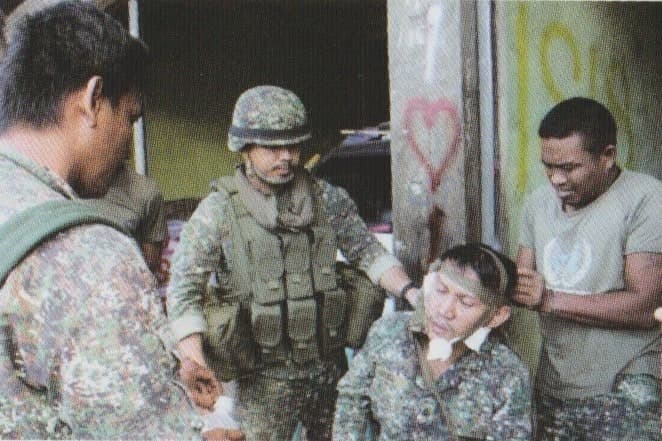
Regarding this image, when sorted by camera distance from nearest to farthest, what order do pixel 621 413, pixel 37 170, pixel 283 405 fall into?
pixel 37 170, pixel 621 413, pixel 283 405

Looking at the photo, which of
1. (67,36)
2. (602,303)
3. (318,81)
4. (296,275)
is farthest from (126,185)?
(318,81)

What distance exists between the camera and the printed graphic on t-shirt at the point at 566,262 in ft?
8.29

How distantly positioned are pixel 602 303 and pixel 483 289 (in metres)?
0.34

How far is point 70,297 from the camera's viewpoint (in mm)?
1148

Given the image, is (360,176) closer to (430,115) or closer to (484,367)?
(430,115)

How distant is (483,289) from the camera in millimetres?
2500

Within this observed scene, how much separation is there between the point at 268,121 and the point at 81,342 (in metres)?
1.91

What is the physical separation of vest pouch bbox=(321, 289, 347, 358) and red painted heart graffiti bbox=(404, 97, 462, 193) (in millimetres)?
543

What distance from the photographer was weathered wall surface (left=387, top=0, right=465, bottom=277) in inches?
121

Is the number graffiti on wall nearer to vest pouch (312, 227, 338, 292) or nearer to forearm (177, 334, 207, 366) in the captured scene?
vest pouch (312, 227, 338, 292)

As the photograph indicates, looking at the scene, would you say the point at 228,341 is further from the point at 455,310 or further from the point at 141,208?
the point at 141,208

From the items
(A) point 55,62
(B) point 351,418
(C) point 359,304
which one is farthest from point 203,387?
(A) point 55,62

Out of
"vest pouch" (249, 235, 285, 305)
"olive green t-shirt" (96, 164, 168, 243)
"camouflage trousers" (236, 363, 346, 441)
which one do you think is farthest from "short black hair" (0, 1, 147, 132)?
"olive green t-shirt" (96, 164, 168, 243)

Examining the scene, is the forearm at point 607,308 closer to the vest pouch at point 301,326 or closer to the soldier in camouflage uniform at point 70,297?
the vest pouch at point 301,326
